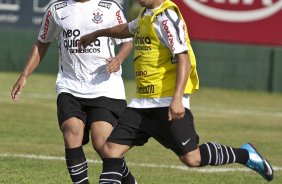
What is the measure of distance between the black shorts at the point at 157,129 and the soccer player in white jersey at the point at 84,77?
0.53 metres

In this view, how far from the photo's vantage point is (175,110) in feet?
26.8

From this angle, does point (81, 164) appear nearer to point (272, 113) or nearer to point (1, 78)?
point (272, 113)

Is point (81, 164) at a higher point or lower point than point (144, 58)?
lower

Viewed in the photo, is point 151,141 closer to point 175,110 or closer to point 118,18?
point 118,18

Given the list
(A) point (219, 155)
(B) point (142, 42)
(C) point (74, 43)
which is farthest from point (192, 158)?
(C) point (74, 43)

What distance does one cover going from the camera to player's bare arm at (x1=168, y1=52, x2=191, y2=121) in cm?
816

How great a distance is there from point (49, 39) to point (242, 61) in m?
14.2

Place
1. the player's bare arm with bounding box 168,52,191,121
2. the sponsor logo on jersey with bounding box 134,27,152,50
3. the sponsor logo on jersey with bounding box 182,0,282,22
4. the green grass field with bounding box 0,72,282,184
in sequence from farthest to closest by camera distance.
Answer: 1. the sponsor logo on jersey with bounding box 182,0,282,22
2. the green grass field with bounding box 0,72,282,184
3. the sponsor logo on jersey with bounding box 134,27,152,50
4. the player's bare arm with bounding box 168,52,191,121

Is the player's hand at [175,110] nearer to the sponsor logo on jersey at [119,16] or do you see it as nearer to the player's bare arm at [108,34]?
the player's bare arm at [108,34]

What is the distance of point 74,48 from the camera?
9445mm

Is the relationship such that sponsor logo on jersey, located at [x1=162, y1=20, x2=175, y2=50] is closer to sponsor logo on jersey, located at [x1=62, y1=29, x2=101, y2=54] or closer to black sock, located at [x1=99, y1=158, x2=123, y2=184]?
black sock, located at [x1=99, y1=158, x2=123, y2=184]

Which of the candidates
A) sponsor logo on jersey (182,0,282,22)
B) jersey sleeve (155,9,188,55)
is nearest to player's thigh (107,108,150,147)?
jersey sleeve (155,9,188,55)

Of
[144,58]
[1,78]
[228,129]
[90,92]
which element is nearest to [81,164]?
[90,92]

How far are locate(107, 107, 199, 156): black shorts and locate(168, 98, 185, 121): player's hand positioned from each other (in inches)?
10.0
